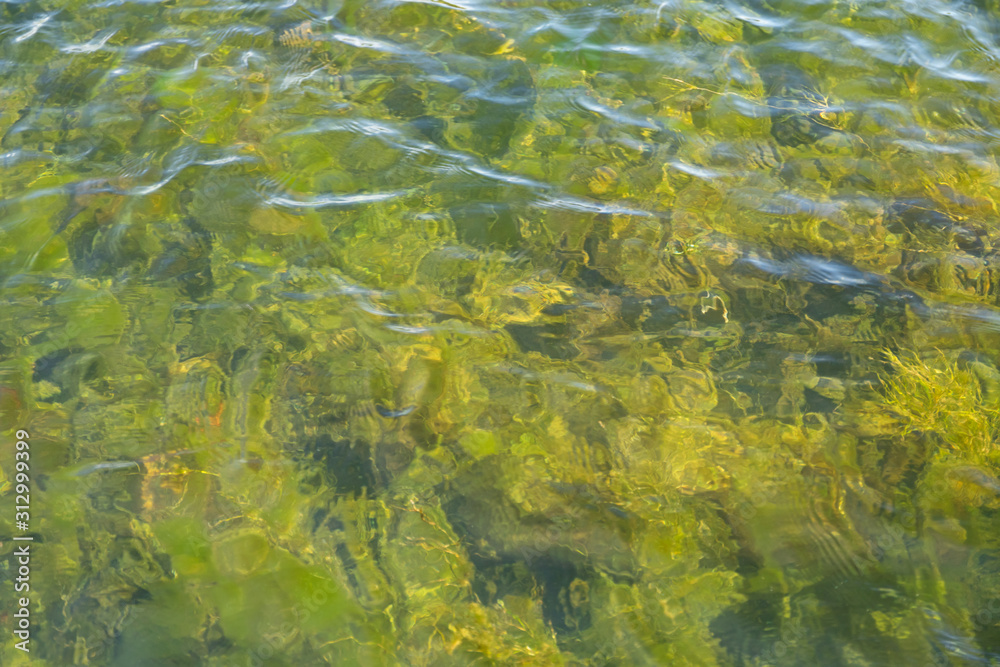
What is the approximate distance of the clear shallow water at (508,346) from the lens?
217 centimetres

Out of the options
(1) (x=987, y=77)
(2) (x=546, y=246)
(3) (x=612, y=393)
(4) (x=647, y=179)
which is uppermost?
(1) (x=987, y=77)

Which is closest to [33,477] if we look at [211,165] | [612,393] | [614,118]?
[211,165]

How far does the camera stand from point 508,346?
2.75 m

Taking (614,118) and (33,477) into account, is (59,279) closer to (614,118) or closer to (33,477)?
(33,477)

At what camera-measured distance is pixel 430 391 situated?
2623 millimetres

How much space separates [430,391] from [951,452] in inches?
74.6

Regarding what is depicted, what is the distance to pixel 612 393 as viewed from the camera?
2598mm

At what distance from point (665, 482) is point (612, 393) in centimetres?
40

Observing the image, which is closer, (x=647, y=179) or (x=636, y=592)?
(x=636, y=592)

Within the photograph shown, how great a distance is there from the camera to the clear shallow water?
217 centimetres

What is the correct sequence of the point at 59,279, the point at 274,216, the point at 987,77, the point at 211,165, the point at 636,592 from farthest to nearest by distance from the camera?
the point at 987,77 < the point at 211,165 < the point at 274,216 < the point at 59,279 < the point at 636,592

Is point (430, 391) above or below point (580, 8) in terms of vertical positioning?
below

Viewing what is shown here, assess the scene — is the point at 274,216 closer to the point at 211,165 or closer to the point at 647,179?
the point at 211,165

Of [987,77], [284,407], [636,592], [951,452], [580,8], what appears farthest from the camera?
[580,8]
